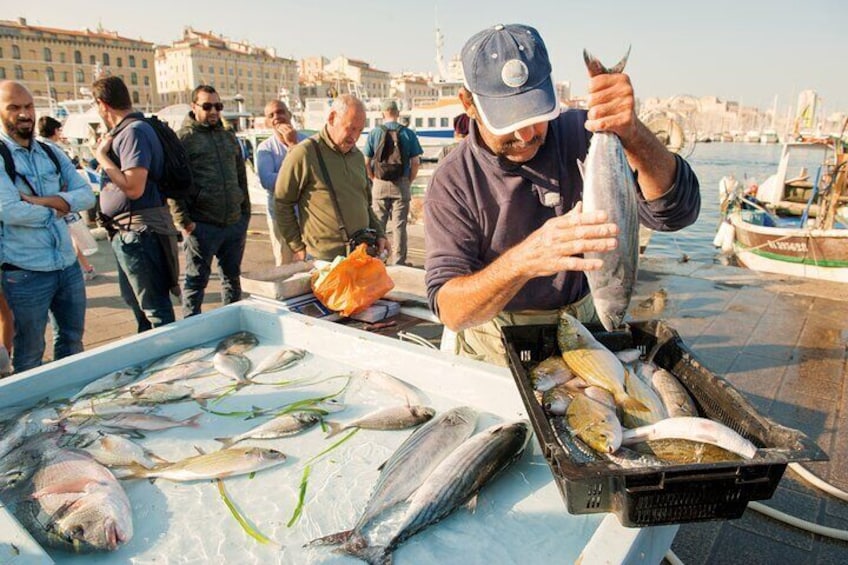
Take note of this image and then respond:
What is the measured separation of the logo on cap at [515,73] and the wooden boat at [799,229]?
11.6 m

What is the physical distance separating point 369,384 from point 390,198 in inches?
236

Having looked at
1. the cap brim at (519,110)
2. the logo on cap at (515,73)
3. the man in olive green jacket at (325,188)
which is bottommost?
the man in olive green jacket at (325,188)

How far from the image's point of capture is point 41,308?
367 centimetres

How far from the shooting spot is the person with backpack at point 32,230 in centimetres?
349

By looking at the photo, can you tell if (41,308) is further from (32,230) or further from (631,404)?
(631,404)

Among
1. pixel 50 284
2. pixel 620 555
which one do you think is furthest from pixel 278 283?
pixel 620 555

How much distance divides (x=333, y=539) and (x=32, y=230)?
3.39 metres

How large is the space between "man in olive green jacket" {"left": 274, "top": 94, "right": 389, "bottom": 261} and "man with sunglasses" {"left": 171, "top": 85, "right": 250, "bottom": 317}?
61 centimetres

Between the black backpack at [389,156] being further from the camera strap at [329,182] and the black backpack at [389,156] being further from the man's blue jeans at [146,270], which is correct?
the man's blue jeans at [146,270]

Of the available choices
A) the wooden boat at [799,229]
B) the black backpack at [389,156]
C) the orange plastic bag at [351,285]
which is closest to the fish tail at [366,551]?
Result: the orange plastic bag at [351,285]

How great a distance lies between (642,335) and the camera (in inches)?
85.9

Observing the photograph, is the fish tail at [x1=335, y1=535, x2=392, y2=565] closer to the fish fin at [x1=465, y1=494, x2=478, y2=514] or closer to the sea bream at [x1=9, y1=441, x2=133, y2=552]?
the fish fin at [x1=465, y1=494, x2=478, y2=514]

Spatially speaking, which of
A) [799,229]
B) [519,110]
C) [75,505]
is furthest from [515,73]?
[799,229]

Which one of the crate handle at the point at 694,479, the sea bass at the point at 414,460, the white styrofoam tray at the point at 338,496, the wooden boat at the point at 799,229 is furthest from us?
the wooden boat at the point at 799,229
